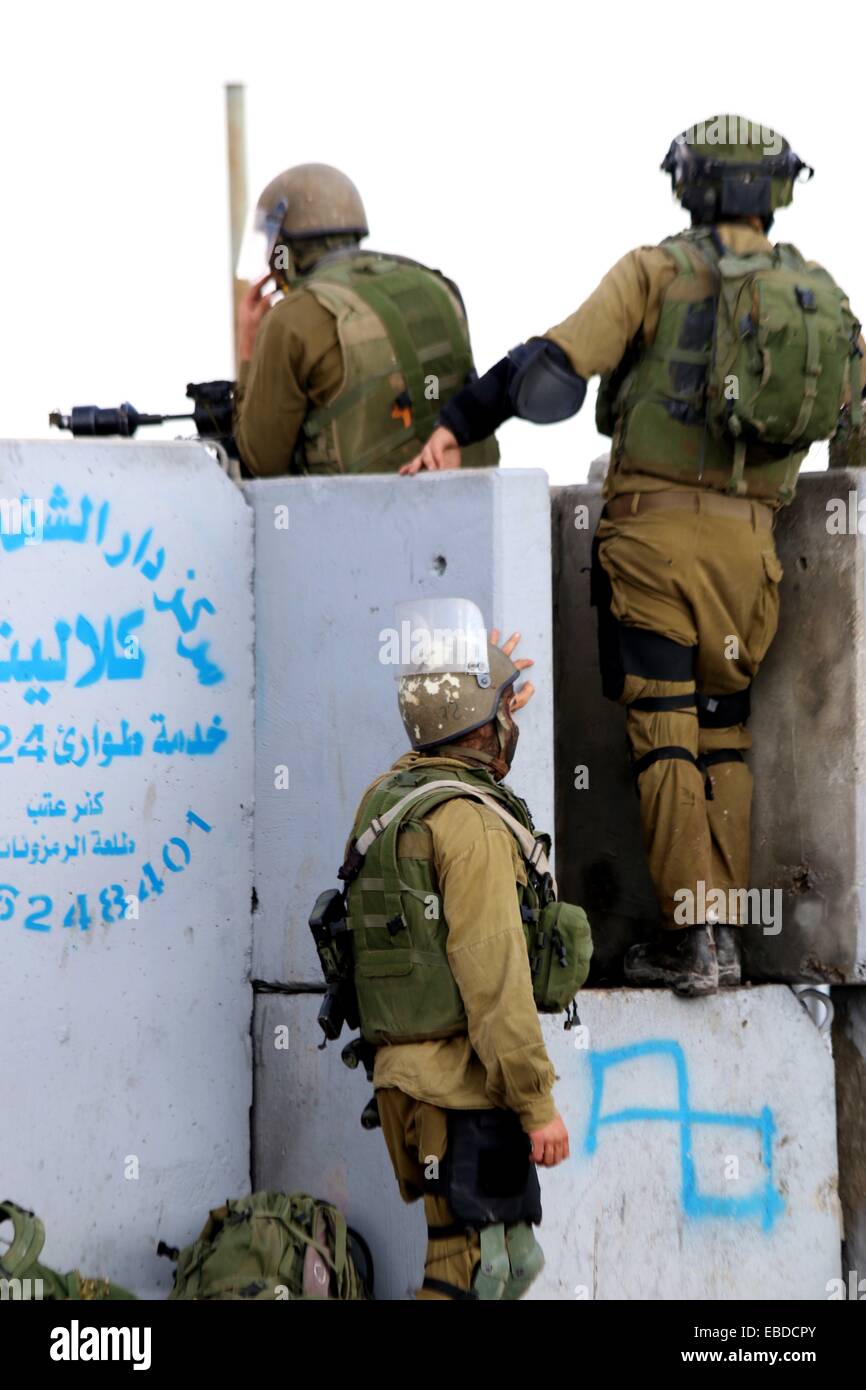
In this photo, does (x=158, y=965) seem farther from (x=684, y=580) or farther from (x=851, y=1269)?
(x=851, y=1269)

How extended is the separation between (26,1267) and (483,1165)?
1249mm

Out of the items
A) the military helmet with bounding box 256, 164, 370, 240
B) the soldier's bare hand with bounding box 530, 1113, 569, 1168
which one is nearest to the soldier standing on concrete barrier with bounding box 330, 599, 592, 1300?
the soldier's bare hand with bounding box 530, 1113, 569, 1168

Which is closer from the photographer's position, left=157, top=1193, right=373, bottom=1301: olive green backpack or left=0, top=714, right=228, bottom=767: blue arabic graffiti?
left=157, top=1193, right=373, bottom=1301: olive green backpack

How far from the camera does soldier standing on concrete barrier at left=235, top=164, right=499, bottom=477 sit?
6125 millimetres

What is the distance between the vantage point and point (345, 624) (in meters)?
5.68

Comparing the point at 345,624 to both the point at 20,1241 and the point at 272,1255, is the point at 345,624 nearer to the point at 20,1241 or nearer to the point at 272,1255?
the point at 272,1255

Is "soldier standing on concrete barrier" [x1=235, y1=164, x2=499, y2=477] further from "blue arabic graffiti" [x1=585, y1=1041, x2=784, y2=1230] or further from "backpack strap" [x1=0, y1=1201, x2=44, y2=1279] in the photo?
"backpack strap" [x1=0, y1=1201, x2=44, y2=1279]

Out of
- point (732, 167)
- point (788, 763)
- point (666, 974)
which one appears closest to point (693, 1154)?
point (666, 974)

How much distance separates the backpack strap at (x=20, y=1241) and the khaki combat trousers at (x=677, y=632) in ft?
6.35

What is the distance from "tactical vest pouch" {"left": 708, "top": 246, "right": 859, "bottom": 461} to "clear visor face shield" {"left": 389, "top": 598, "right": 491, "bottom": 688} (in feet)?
3.71

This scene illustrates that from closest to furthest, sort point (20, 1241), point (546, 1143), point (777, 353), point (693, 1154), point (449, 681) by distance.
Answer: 1. point (546, 1143)
2. point (449, 681)
3. point (20, 1241)
4. point (777, 353)
5. point (693, 1154)

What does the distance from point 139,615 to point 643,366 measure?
5.15ft

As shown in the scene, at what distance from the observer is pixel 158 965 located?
5.58 metres
